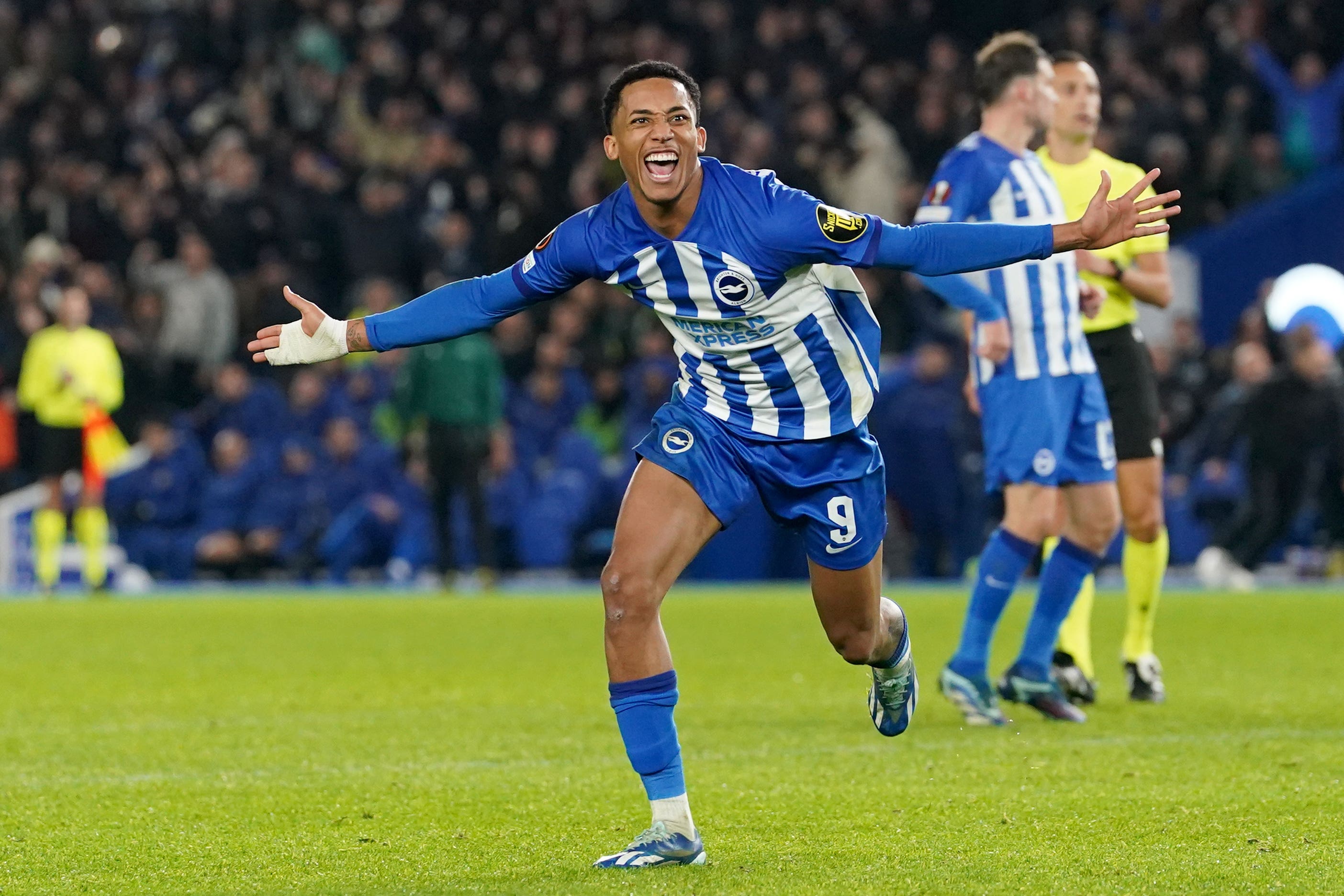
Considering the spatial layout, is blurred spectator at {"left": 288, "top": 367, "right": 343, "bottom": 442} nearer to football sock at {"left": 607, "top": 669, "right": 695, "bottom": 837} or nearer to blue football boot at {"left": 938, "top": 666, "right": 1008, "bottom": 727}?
blue football boot at {"left": 938, "top": 666, "right": 1008, "bottom": 727}

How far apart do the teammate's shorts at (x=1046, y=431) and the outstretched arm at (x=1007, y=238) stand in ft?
8.26

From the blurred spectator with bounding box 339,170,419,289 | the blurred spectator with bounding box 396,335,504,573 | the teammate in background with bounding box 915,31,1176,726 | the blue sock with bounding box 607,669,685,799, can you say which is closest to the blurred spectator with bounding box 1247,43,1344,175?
the blurred spectator with bounding box 396,335,504,573

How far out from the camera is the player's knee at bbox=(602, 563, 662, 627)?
4734 millimetres

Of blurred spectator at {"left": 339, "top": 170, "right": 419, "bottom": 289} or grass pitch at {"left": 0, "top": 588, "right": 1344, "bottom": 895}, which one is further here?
blurred spectator at {"left": 339, "top": 170, "right": 419, "bottom": 289}

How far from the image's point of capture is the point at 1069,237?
4.78m

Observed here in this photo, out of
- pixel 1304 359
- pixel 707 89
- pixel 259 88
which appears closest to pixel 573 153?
pixel 707 89

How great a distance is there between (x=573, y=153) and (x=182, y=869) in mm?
16677

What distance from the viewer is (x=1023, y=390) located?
7395mm

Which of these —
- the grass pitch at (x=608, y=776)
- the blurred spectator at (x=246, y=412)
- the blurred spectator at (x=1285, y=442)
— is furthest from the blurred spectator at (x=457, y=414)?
the blurred spectator at (x=1285, y=442)

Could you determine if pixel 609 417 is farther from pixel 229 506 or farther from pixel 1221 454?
pixel 1221 454

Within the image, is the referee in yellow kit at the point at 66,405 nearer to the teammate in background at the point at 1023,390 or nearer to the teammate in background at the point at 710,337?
the teammate in background at the point at 1023,390

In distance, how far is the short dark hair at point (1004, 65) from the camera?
750 centimetres

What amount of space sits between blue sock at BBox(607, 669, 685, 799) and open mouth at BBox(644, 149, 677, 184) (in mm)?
1152

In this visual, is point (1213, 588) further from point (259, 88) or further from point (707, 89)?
point (259, 88)
